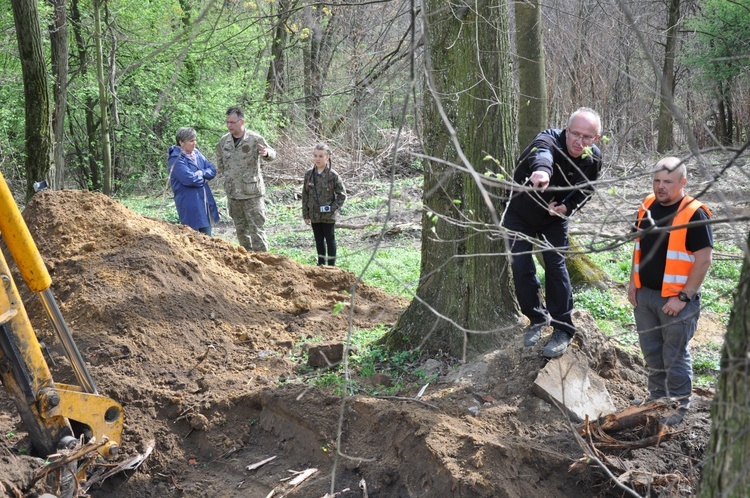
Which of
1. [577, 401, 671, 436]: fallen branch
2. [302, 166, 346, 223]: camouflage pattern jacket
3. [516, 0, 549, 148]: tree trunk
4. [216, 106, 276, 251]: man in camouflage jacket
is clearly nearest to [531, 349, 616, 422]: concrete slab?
[577, 401, 671, 436]: fallen branch

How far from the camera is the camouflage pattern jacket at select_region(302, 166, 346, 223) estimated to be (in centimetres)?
898

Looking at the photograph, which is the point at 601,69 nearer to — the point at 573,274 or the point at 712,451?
the point at 573,274

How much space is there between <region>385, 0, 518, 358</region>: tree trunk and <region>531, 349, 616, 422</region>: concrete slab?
0.65m

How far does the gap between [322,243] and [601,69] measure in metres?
9.95

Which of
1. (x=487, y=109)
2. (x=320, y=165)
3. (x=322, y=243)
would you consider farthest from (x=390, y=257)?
(x=487, y=109)

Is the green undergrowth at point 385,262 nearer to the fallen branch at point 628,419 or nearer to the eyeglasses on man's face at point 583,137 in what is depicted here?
the fallen branch at point 628,419

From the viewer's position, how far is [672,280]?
4621mm

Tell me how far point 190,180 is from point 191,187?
148mm

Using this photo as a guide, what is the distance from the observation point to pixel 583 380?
5102mm

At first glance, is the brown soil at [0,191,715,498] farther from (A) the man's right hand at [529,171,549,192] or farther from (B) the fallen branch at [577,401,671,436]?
(A) the man's right hand at [529,171,549,192]

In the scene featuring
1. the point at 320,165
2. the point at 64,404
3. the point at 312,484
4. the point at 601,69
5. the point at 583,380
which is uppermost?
the point at 601,69

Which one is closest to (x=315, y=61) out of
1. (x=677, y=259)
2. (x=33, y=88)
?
(x=33, y=88)

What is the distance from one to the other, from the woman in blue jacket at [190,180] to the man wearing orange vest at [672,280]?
5693 mm

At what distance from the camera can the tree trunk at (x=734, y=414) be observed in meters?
2.41
